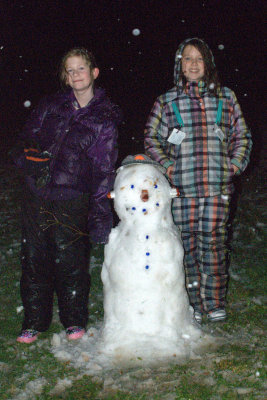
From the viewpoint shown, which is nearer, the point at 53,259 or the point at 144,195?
the point at 144,195

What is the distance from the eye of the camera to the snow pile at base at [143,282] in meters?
3.28

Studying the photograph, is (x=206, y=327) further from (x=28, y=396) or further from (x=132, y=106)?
(x=132, y=106)

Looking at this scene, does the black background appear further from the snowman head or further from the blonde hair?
the snowman head

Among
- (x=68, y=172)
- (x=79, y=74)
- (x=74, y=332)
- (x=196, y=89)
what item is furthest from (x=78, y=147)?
(x=74, y=332)

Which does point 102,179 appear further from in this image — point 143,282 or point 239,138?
point 239,138

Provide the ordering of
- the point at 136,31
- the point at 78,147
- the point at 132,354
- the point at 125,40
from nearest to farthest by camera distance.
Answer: the point at 132,354 < the point at 78,147 < the point at 125,40 < the point at 136,31

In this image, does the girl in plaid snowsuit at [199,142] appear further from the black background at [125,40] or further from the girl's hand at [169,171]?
the black background at [125,40]

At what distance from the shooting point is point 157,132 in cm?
371

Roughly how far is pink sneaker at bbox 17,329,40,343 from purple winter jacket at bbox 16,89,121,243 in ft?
3.15

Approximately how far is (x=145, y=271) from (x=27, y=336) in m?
1.17

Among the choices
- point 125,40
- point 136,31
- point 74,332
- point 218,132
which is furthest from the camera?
point 136,31

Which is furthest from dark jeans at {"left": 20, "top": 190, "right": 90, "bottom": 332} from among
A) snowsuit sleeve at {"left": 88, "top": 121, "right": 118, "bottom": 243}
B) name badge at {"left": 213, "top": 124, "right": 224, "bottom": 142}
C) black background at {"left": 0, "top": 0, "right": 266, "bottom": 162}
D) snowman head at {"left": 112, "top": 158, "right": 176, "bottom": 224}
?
black background at {"left": 0, "top": 0, "right": 266, "bottom": 162}

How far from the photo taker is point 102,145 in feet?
11.3

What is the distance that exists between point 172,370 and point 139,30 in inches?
909
